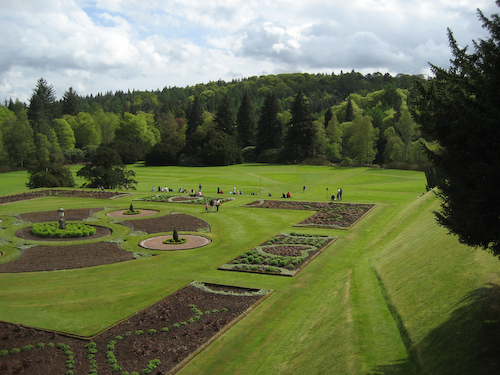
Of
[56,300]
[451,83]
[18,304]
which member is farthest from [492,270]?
[18,304]

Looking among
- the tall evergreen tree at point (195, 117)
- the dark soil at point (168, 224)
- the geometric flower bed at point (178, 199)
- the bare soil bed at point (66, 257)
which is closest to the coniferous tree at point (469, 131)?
the bare soil bed at point (66, 257)

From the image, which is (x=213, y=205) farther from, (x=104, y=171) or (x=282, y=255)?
(x=104, y=171)

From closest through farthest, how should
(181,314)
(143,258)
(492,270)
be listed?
(492,270)
(181,314)
(143,258)

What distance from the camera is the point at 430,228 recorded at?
2639 centimetres

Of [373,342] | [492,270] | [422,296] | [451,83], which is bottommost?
[373,342]

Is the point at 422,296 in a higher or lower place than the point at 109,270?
higher

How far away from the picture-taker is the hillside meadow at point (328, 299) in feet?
43.3

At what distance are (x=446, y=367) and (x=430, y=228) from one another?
53.3ft

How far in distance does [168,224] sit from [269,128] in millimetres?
80680

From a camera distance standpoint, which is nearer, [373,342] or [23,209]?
[373,342]

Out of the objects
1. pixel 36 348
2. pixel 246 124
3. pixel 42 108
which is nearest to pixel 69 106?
pixel 42 108

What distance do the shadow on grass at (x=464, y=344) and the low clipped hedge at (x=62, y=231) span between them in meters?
27.7

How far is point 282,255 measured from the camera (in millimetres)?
28266

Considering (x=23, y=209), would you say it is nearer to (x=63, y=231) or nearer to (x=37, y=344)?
(x=63, y=231)
